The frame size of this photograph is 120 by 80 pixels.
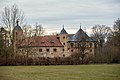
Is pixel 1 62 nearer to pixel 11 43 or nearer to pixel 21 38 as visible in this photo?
pixel 11 43

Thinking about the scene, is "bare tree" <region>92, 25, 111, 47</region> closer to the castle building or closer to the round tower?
the castle building

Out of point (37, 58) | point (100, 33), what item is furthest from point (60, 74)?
point (100, 33)

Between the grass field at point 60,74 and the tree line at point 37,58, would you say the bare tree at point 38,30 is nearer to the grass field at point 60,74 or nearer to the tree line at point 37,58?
the tree line at point 37,58

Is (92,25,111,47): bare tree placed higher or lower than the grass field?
higher

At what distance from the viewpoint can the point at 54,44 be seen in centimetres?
7806

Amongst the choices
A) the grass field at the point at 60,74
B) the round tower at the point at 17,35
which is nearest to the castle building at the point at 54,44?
the round tower at the point at 17,35

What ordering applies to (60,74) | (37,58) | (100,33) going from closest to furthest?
(60,74), (37,58), (100,33)

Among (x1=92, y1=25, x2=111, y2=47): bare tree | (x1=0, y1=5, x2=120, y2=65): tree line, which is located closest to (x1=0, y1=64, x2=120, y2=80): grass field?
(x1=0, y1=5, x2=120, y2=65): tree line

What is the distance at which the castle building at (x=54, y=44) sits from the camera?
5225 cm

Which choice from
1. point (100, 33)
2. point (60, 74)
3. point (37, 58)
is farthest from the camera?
point (100, 33)

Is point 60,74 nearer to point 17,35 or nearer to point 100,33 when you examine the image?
point 17,35

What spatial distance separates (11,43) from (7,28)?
3.21 metres

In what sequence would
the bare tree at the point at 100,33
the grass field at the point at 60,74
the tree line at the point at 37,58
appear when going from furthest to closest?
the bare tree at the point at 100,33, the tree line at the point at 37,58, the grass field at the point at 60,74

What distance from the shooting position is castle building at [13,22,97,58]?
52250 millimetres
